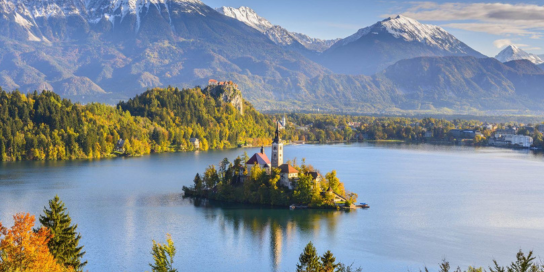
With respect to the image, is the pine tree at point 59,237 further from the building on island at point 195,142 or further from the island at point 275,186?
the building on island at point 195,142

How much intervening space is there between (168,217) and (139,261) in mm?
9340

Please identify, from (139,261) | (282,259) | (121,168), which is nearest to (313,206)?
(282,259)

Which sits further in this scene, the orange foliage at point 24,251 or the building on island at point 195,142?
the building on island at point 195,142

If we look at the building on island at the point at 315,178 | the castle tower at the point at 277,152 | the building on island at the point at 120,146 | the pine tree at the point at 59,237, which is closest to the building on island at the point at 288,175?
the building on island at the point at 315,178

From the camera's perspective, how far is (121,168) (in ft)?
212

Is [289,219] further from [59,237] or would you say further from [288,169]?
[59,237]

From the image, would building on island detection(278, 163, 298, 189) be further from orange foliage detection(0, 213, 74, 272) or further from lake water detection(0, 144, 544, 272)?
orange foliage detection(0, 213, 74, 272)

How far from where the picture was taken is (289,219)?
130 ft

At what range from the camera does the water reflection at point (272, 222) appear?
1399 inches

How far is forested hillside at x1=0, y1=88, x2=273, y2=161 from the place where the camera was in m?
73.0

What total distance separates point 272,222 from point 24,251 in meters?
20.4

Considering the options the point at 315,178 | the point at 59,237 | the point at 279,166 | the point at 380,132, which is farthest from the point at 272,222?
the point at 380,132

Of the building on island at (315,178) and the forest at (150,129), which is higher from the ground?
the forest at (150,129)

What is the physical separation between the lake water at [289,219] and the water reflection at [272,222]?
0.20 ft
